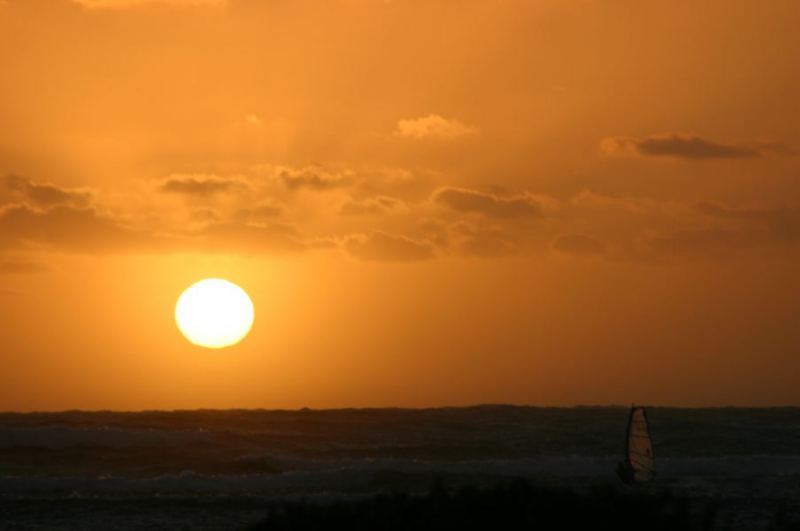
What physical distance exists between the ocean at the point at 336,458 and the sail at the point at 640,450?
24.1 inches

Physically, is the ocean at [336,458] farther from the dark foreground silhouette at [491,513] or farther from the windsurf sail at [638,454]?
the dark foreground silhouette at [491,513]

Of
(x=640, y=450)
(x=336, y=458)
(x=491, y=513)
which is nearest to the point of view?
(x=491, y=513)

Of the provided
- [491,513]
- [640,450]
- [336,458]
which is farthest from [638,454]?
[491,513]

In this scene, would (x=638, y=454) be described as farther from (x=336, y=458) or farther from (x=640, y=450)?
(x=336, y=458)

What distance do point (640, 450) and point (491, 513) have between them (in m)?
19.7

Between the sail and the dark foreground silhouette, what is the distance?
17.4m

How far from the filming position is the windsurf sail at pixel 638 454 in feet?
130

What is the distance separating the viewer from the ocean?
34.2 meters

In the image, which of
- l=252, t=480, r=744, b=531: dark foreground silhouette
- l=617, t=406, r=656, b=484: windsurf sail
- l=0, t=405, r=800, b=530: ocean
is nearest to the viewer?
l=252, t=480, r=744, b=531: dark foreground silhouette

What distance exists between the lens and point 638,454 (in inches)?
1601

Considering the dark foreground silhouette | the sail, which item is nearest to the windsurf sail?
the sail

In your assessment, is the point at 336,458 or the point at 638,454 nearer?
the point at 638,454

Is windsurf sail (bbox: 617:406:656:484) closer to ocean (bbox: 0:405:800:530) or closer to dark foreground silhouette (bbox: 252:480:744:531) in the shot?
ocean (bbox: 0:405:800:530)

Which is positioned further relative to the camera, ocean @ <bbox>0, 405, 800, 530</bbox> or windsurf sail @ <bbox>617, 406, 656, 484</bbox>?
windsurf sail @ <bbox>617, 406, 656, 484</bbox>
